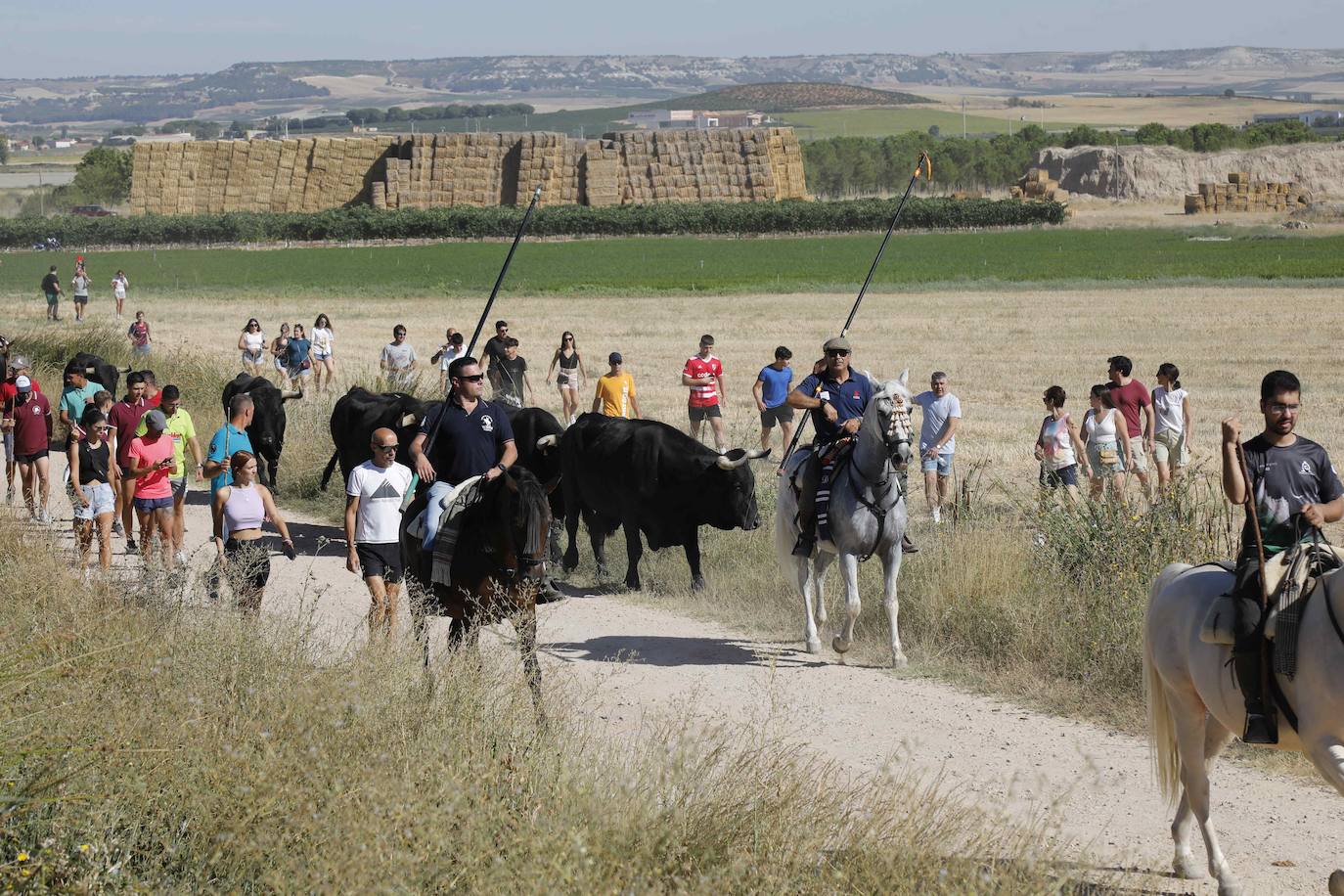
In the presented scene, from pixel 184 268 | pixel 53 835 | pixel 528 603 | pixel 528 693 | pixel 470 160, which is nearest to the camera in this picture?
pixel 53 835

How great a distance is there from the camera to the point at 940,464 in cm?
1736

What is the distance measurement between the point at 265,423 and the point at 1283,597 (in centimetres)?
1469

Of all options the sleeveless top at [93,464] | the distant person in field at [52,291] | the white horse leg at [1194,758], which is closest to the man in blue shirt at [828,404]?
the white horse leg at [1194,758]

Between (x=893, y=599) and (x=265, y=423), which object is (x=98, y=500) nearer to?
(x=265, y=423)

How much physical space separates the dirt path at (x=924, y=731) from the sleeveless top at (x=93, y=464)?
2227 mm

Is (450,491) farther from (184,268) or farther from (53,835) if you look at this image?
(184,268)

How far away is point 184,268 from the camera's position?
73.2m

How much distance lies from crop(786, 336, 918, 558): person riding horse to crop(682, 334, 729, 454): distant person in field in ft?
29.4

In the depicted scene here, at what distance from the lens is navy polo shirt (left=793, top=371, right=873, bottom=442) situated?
39.5ft

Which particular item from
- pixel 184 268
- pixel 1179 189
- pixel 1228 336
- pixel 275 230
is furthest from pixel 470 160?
pixel 1228 336

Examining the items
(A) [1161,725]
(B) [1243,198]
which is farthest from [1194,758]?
(B) [1243,198]

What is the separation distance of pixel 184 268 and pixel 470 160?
28683 mm

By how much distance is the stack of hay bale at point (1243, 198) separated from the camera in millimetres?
98875

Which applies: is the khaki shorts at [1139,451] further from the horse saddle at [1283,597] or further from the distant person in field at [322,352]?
the distant person in field at [322,352]
